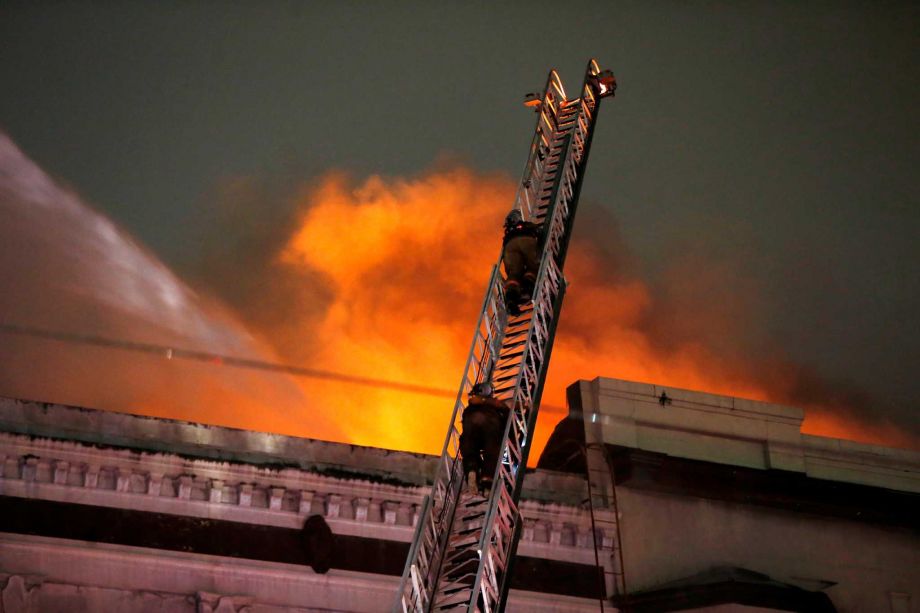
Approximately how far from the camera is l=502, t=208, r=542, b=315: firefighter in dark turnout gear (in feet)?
31.8

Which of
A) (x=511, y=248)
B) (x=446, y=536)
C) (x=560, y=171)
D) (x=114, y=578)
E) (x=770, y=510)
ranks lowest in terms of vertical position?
(x=114, y=578)

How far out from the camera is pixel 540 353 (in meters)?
9.44

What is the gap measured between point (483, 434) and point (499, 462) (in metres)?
0.31

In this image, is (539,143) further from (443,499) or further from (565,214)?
(443,499)

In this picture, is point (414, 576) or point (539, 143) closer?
point (414, 576)

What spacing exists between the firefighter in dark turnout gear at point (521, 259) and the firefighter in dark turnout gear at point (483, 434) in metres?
1.45

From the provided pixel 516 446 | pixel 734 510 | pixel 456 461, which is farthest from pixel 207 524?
pixel 734 510

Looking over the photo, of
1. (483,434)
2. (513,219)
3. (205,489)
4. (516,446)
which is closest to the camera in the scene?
(483,434)

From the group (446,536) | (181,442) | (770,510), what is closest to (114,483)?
(181,442)

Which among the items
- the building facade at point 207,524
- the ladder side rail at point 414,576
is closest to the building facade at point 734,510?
the building facade at point 207,524

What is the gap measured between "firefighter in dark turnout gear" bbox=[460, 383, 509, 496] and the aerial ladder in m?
0.11

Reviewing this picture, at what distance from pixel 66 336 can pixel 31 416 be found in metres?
6.45

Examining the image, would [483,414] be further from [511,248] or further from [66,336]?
[66,336]

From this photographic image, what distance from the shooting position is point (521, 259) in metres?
9.72
